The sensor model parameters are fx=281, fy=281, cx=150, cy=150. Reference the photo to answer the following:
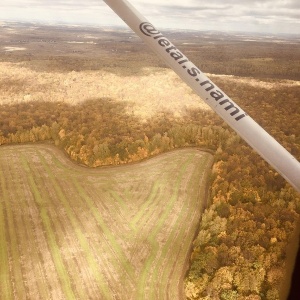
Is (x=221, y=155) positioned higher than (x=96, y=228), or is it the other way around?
(x=221, y=155)

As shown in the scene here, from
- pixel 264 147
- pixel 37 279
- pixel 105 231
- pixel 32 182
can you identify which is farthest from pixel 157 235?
pixel 264 147

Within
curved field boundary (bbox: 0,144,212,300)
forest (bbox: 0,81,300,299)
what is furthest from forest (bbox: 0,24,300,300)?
curved field boundary (bbox: 0,144,212,300)

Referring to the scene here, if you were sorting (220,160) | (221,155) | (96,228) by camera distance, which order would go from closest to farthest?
(96,228) < (220,160) < (221,155)

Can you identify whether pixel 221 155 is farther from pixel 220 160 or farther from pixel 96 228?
pixel 96 228

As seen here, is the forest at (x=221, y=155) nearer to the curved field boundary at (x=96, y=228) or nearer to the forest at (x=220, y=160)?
the forest at (x=220, y=160)

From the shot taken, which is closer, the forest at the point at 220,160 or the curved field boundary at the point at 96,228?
the curved field boundary at the point at 96,228

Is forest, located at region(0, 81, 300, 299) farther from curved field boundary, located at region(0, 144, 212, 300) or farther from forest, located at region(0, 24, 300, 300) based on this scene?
curved field boundary, located at region(0, 144, 212, 300)

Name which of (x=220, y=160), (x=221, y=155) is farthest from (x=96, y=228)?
(x=221, y=155)

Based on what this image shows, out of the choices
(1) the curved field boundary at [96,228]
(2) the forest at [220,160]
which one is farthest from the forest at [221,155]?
(1) the curved field boundary at [96,228]
